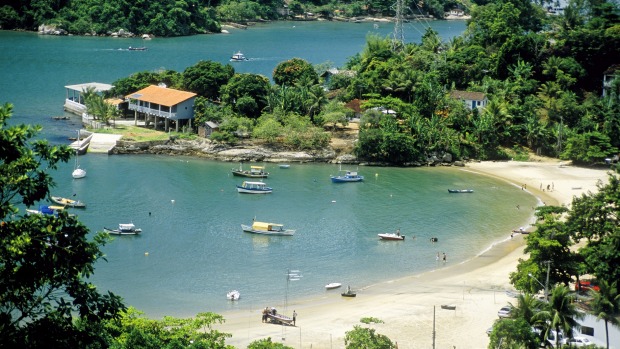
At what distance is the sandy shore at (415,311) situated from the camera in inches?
1377

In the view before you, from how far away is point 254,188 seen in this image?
57.2m

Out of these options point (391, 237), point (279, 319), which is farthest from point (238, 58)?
point (279, 319)

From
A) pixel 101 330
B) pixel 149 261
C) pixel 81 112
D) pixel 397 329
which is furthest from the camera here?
pixel 81 112

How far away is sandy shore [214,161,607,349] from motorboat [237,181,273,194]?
51.8 feet

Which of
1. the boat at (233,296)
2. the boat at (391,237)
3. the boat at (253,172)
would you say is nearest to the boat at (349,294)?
the boat at (233,296)

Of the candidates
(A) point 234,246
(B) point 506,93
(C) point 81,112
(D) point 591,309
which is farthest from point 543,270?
(C) point 81,112

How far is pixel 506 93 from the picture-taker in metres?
72.0

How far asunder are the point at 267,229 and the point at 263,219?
7.99ft

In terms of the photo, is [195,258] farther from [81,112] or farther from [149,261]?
[81,112]

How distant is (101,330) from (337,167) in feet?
151

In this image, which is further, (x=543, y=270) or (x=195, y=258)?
(x=195, y=258)

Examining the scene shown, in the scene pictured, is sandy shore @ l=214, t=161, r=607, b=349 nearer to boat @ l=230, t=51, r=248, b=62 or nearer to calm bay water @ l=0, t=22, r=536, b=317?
calm bay water @ l=0, t=22, r=536, b=317

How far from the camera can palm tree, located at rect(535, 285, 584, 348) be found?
29.5 metres

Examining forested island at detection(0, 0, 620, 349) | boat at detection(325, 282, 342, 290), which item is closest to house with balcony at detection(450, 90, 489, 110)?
forested island at detection(0, 0, 620, 349)
